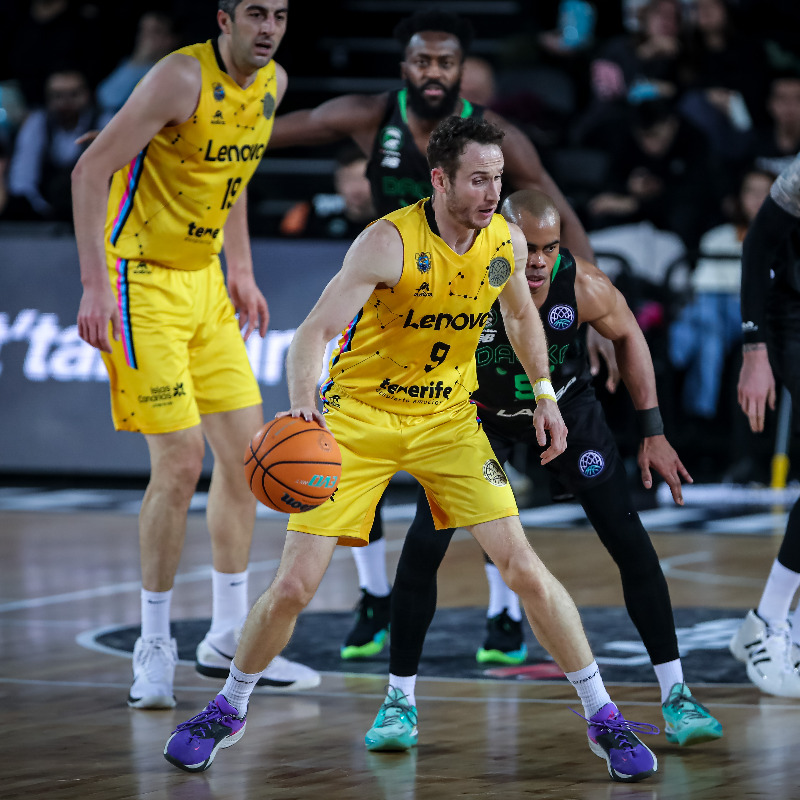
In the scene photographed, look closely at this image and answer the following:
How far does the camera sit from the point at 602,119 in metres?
13.5

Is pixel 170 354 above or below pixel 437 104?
below

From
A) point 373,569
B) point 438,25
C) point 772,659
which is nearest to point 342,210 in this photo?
point 438,25

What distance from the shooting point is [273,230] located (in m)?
11.8

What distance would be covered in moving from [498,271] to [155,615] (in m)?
2.00

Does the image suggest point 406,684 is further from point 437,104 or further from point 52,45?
→ point 52,45

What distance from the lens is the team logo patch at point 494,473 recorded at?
15.8ft

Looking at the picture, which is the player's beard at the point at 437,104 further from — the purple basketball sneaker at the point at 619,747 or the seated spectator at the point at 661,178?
the seated spectator at the point at 661,178

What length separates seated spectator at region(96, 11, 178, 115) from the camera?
46.0ft

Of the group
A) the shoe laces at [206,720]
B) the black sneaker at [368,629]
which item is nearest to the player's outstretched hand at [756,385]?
the black sneaker at [368,629]

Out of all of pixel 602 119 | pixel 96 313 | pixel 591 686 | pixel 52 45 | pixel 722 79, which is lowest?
pixel 591 686

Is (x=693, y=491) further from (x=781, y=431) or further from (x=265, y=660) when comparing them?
(x=265, y=660)

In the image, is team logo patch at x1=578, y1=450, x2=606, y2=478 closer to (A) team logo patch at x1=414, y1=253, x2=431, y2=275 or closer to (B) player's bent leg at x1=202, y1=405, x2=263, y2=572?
(A) team logo patch at x1=414, y1=253, x2=431, y2=275

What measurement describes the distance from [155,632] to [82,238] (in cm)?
150

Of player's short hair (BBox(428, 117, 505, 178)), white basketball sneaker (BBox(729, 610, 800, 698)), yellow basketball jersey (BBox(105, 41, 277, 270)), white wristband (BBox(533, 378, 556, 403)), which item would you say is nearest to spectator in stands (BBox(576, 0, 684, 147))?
yellow basketball jersey (BBox(105, 41, 277, 270))
